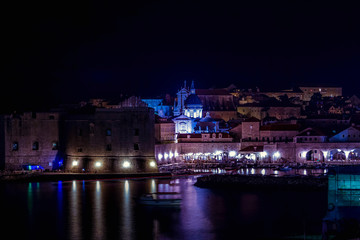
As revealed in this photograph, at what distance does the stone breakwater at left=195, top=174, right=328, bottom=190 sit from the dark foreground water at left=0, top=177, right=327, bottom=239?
44.6 inches

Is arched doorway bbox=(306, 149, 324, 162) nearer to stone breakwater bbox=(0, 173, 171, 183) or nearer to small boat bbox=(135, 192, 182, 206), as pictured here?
stone breakwater bbox=(0, 173, 171, 183)

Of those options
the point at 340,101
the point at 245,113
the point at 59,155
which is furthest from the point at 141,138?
the point at 340,101

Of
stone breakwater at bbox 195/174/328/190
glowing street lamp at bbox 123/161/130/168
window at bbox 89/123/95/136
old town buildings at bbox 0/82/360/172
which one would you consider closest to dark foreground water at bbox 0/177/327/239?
stone breakwater at bbox 195/174/328/190

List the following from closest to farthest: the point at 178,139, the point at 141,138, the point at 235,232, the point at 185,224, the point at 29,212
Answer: the point at 235,232 → the point at 185,224 → the point at 29,212 → the point at 141,138 → the point at 178,139

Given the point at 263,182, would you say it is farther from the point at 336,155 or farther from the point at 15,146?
the point at 15,146

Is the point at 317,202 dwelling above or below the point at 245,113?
below

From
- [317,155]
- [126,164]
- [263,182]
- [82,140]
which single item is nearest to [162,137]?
[317,155]

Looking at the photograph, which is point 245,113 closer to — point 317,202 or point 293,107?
point 293,107

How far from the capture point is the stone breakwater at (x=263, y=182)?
31.6 m

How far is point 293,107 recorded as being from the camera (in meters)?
64.9

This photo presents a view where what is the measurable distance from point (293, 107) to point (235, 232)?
4437 centimetres

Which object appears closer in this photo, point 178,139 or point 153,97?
point 178,139

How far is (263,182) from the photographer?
107ft

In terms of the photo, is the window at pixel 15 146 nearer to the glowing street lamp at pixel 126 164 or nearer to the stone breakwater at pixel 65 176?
the stone breakwater at pixel 65 176
